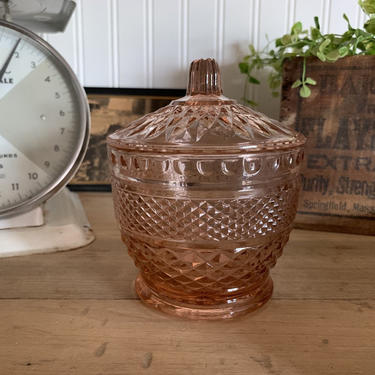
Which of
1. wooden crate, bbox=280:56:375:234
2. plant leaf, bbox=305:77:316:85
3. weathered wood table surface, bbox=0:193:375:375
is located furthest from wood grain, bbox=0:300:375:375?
plant leaf, bbox=305:77:316:85

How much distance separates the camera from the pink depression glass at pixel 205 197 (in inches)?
16.7

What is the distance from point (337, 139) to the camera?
720 mm

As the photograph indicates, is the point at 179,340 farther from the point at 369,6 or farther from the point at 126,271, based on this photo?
the point at 369,6

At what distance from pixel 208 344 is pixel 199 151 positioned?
21 cm

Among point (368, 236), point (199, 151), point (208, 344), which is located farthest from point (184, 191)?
point (368, 236)

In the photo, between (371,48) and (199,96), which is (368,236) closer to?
(371,48)

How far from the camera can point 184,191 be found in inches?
17.0

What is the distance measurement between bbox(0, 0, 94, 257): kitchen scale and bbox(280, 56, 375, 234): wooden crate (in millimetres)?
389

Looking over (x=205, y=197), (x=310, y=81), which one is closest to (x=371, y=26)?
(x=310, y=81)

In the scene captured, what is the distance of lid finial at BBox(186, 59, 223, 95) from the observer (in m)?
0.48

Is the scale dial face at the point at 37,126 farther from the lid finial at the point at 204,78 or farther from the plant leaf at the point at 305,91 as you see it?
the plant leaf at the point at 305,91

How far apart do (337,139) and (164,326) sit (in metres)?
0.48

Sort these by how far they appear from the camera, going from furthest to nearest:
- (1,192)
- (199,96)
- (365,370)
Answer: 1. (1,192)
2. (199,96)
3. (365,370)

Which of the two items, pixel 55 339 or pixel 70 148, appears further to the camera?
pixel 70 148
